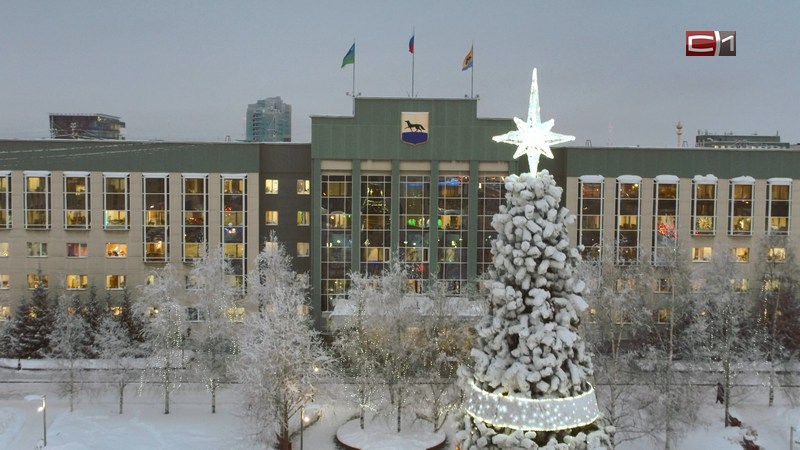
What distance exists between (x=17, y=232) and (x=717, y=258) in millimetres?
60648

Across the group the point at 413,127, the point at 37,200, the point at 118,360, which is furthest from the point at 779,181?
the point at 37,200

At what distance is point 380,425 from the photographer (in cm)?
4066

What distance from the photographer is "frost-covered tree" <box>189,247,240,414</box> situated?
138 feet

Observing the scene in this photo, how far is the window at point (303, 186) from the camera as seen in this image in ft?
198

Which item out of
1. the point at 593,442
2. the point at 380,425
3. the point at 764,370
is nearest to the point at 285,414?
the point at 380,425

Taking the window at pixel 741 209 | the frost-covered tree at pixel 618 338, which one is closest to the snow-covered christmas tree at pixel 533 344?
the frost-covered tree at pixel 618 338

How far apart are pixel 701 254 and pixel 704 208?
4313mm

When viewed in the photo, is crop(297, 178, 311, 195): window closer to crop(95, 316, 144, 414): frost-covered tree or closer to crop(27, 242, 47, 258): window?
crop(95, 316, 144, 414): frost-covered tree

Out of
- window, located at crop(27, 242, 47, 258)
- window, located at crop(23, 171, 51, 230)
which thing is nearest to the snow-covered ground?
window, located at crop(27, 242, 47, 258)

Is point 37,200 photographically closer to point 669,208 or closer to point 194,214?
point 194,214

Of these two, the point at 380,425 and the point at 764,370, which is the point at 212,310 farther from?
the point at 764,370

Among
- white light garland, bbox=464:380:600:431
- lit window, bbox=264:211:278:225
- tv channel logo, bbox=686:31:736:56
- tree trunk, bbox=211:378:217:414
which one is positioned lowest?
tree trunk, bbox=211:378:217:414

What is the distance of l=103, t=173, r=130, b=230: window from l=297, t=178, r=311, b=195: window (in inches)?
600

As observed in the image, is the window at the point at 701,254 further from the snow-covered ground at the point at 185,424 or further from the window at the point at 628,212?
→ the snow-covered ground at the point at 185,424
